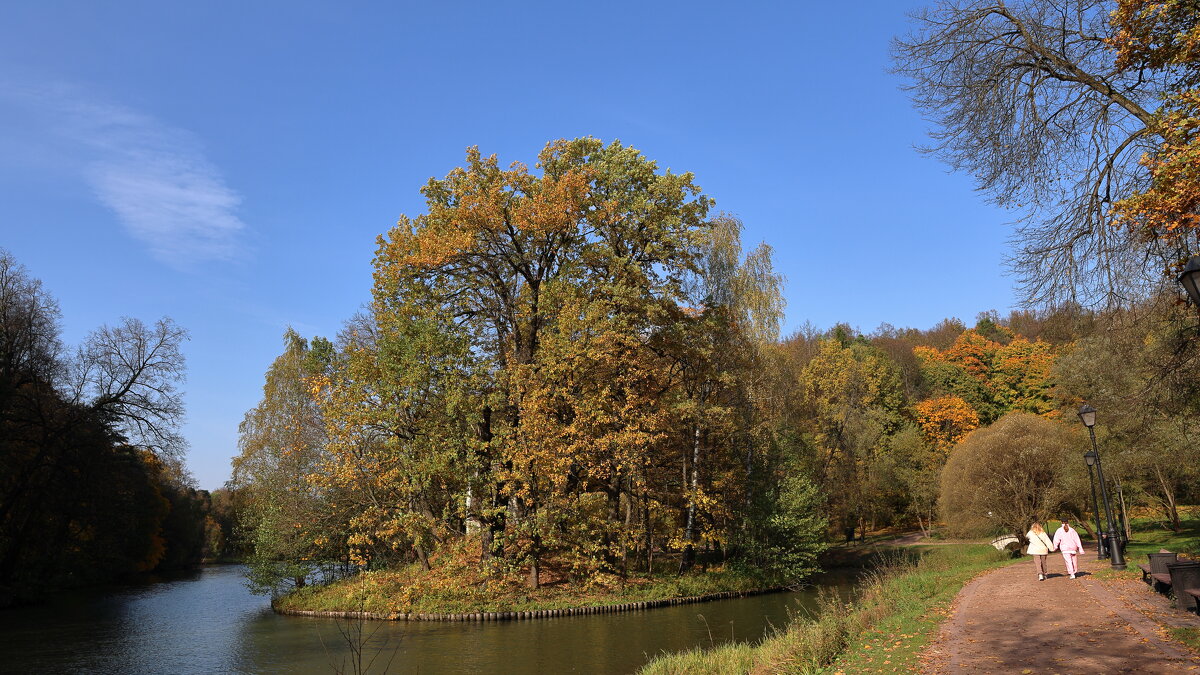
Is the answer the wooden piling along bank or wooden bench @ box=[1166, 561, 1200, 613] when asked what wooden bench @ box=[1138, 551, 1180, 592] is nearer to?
wooden bench @ box=[1166, 561, 1200, 613]

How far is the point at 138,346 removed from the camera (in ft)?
102

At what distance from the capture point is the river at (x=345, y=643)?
48.5 feet

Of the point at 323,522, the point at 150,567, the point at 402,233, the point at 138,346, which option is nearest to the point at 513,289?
the point at 402,233

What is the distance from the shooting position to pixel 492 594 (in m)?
21.5

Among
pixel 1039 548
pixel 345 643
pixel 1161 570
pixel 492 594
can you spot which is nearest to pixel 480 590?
pixel 492 594

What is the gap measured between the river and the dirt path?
427 cm

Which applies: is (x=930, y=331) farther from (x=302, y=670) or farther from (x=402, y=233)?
(x=302, y=670)

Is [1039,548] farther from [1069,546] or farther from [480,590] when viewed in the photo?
[480,590]

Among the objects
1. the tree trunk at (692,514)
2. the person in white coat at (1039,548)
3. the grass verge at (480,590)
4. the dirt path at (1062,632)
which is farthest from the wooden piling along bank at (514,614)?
the person in white coat at (1039,548)

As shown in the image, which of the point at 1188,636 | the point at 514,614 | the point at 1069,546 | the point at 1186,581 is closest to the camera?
the point at 1188,636

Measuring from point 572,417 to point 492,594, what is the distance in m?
5.87

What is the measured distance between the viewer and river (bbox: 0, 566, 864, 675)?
48.5 feet

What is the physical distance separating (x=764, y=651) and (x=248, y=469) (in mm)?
33836

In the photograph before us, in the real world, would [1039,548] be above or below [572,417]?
below
